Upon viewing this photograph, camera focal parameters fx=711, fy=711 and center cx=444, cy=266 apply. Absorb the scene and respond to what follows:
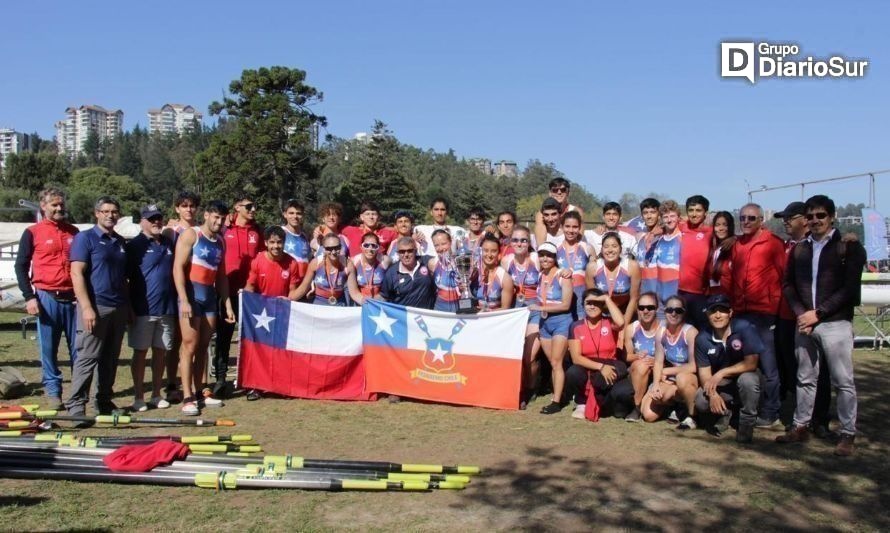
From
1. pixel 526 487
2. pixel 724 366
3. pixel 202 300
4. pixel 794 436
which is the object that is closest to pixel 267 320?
pixel 202 300

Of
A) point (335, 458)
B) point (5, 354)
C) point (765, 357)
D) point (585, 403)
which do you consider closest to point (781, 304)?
point (765, 357)

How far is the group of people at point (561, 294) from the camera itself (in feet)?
21.4

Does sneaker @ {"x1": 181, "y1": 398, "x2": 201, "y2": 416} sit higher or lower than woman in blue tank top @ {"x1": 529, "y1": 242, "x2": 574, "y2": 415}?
lower

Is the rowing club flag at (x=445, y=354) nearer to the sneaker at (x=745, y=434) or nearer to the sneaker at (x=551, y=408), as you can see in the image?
the sneaker at (x=551, y=408)

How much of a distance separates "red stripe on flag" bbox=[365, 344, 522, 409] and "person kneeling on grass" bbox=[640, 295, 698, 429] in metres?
1.45

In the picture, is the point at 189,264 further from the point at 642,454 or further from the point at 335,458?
the point at 642,454

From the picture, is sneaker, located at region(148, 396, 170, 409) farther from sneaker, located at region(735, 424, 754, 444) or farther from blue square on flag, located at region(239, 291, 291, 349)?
sneaker, located at region(735, 424, 754, 444)

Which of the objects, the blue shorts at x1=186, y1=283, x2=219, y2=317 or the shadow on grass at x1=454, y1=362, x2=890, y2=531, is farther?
the blue shorts at x1=186, y1=283, x2=219, y2=317

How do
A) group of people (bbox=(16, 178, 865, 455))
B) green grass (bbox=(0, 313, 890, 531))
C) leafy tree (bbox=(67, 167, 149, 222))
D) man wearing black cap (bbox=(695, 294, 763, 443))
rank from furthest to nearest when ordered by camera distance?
leafy tree (bbox=(67, 167, 149, 222)) < man wearing black cap (bbox=(695, 294, 763, 443)) < group of people (bbox=(16, 178, 865, 455)) < green grass (bbox=(0, 313, 890, 531))

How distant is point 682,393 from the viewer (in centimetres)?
698

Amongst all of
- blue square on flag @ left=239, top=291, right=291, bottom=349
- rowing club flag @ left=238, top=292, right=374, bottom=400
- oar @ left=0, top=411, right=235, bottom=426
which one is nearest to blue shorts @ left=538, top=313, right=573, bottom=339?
rowing club flag @ left=238, top=292, right=374, bottom=400

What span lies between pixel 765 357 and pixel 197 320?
227 inches

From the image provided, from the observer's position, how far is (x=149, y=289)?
7.38 metres

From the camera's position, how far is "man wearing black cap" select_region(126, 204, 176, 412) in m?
7.38
